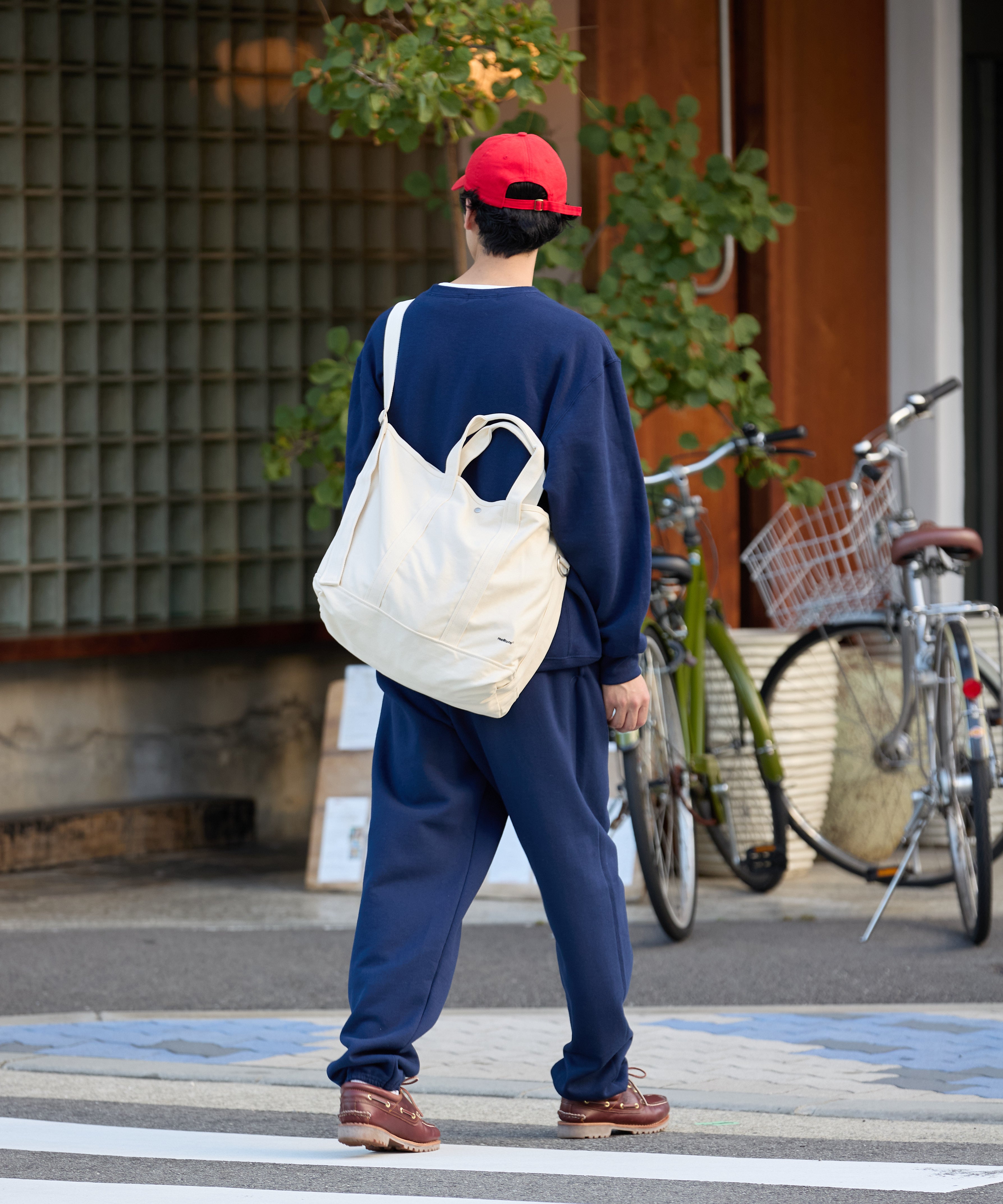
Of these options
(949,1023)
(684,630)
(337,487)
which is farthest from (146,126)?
(949,1023)

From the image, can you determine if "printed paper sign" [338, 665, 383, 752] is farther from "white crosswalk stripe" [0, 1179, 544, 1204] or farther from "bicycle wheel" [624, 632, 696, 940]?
"white crosswalk stripe" [0, 1179, 544, 1204]

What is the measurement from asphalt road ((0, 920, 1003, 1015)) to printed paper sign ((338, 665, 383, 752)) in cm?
96

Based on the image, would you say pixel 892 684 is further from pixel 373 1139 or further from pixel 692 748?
pixel 373 1139

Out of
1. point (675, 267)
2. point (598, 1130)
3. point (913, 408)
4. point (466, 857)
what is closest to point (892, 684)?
point (913, 408)

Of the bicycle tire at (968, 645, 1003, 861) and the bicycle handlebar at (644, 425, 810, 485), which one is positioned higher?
the bicycle handlebar at (644, 425, 810, 485)

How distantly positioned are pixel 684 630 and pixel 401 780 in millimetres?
2692

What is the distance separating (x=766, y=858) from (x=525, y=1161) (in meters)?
3.14

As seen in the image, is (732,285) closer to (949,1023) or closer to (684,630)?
(684,630)

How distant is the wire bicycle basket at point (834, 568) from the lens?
21.1 feet

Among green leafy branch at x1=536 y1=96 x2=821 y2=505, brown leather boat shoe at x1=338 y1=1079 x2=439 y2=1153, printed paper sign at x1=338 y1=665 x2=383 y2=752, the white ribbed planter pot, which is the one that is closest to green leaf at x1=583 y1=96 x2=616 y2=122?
green leafy branch at x1=536 y1=96 x2=821 y2=505

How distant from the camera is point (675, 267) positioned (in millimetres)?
6699

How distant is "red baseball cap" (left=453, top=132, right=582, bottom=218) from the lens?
350cm

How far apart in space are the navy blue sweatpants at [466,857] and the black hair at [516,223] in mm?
739

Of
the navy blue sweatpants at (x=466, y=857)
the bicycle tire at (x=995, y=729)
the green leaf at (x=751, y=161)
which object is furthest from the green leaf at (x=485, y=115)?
the navy blue sweatpants at (x=466, y=857)
